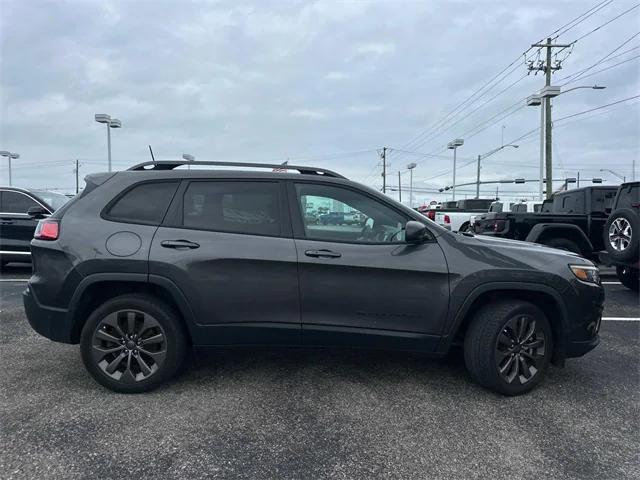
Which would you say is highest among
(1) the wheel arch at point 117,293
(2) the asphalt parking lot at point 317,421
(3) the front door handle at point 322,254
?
(3) the front door handle at point 322,254

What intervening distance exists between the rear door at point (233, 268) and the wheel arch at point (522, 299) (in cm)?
128

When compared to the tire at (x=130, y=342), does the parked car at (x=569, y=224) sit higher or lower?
higher

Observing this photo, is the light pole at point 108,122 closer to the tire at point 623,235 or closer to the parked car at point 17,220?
the parked car at point 17,220

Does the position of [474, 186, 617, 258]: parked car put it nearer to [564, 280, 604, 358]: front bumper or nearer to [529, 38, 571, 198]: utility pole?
[564, 280, 604, 358]: front bumper

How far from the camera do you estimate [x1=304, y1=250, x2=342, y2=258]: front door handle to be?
11.3 feet

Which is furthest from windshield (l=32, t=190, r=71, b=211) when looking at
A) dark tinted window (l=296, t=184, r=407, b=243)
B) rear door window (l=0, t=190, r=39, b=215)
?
dark tinted window (l=296, t=184, r=407, b=243)

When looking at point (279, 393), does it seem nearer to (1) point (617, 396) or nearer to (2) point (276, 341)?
(2) point (276, 341)

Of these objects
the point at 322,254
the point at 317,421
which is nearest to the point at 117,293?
the point at 322,254

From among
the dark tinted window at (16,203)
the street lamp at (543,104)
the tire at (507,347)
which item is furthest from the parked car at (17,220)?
the street lamp at (543,104)

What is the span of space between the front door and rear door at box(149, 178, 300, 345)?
0.13 meters

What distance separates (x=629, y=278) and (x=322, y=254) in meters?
7.06

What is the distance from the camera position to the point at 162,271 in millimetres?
3414

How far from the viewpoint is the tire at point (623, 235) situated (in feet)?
21.8

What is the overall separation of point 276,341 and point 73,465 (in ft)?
4.96
